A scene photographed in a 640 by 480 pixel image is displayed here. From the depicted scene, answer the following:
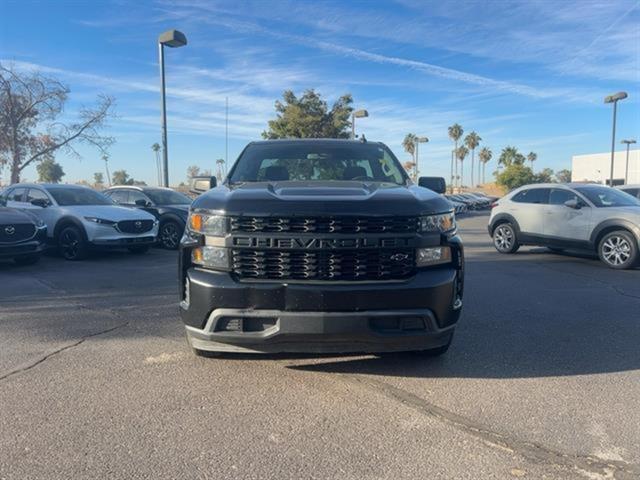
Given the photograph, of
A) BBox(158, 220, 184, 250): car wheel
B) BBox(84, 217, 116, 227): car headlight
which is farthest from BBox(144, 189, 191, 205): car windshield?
BBox(84, 217, 116, 227): car headlight

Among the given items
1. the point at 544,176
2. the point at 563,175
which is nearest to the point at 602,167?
the point at 544,176

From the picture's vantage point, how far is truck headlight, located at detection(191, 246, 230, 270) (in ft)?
11.8

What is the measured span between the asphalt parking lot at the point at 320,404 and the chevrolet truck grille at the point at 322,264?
2.83 ft

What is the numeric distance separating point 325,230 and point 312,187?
723 millimetres

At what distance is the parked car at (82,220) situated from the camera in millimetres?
10258

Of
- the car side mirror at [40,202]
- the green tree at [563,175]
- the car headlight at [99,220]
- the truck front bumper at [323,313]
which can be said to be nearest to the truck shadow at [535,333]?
the truck front bumper at [323,313]

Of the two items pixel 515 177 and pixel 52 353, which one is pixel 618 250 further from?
pixel 515 177

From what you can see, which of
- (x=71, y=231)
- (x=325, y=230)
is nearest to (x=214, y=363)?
(x=325, y=230)

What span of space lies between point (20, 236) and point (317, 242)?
7815mm

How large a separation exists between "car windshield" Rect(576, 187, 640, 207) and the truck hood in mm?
7388

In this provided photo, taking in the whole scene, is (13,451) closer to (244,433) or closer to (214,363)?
(244,433)

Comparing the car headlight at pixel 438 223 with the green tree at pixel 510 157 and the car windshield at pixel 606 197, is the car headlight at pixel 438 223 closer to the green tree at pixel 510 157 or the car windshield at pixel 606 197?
the car windshield at pixel 606 197

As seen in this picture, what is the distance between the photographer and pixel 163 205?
40.8ft

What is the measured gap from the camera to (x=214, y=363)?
4219 mm
